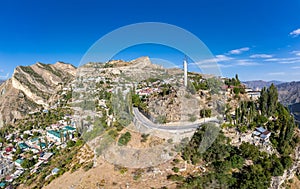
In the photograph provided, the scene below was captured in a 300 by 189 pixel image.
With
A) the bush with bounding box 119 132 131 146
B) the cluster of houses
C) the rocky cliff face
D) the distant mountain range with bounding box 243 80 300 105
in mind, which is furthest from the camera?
the distant mountain range with bounding box 243 80 300 105

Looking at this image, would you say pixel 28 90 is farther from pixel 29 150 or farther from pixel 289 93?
pixel 289 93

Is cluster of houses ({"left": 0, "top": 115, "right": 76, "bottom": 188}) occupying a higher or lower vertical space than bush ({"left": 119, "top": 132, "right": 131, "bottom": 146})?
lower

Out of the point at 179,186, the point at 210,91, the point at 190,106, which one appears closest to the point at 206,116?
the point at 190,106

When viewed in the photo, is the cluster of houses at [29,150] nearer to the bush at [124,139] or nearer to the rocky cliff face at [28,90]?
the bush at [124,139]

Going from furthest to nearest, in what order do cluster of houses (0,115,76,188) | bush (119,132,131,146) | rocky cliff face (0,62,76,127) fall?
1. rocky cliff face (0,62,76,127)
2. cluster of houses (0,115,76,188)
3. bush (119,132,131,146)

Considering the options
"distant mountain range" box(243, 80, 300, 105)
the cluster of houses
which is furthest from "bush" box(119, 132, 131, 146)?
"distant mountain range" box(243, 80, 300, 105)

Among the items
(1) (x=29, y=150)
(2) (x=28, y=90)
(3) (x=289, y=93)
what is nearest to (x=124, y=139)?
(1) (x=29, y=150)

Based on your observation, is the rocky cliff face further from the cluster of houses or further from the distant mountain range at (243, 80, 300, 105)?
the distant mountain range at (243, 80, 300, 105)

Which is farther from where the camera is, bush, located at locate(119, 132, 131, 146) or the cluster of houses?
the cluster of houses

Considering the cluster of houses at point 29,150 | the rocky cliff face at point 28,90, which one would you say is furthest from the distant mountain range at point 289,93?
the rocky cliff face at point 28,90
